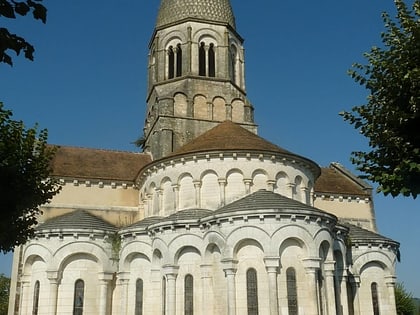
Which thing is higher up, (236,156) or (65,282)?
(236,156)

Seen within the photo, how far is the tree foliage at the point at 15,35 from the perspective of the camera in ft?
21.9

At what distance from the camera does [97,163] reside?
34.2m

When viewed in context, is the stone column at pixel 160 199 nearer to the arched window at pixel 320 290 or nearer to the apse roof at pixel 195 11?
the arched window at pixel 320 290

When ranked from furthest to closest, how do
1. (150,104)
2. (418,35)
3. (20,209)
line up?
1. (150,104)
2. (20,209)
3. (418,35)

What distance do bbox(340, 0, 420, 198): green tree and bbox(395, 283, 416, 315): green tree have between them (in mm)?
32393

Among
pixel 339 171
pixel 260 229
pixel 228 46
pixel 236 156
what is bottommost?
pixel 260 229

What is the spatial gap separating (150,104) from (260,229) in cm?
1944

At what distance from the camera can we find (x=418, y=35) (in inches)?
482

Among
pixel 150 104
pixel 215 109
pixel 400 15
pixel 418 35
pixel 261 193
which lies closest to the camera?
pixel 418 35

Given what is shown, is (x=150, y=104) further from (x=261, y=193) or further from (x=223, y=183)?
(x=261, y=193)

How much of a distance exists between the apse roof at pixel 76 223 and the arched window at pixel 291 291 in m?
10.1

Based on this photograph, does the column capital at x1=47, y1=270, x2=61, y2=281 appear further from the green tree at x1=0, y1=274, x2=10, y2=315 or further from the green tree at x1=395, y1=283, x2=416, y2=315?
the green tree at x1=0, y1=274, x2=10, y2=315

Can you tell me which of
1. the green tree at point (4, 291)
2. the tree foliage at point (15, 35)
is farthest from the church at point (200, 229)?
the green tree at point (4, 291)

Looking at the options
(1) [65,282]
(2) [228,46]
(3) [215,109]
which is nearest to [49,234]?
(1) [65,282]
